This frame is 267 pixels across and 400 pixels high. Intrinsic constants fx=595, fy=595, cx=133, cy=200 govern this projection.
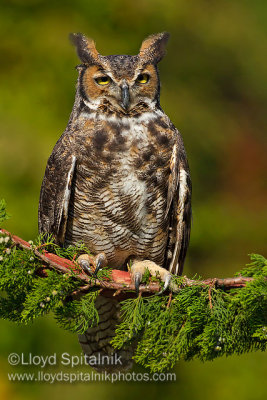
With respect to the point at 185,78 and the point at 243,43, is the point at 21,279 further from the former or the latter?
the point at 243,43

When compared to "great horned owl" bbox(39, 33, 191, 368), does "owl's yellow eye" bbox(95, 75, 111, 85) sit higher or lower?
higher

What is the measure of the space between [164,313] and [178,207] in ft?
2.42

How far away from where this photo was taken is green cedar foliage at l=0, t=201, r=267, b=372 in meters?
1.74

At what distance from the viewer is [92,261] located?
7.80 ft

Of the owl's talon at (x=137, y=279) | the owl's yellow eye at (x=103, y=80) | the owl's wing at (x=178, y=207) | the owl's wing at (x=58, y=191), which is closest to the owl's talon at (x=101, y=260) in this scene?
the owl's wing at (x=58, y=191)

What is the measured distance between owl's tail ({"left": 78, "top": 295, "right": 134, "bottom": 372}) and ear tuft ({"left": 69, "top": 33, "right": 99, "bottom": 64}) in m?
1.04

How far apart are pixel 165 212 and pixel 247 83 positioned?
3023 mm

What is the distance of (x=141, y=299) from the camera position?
1837 mm
